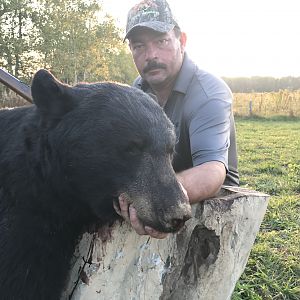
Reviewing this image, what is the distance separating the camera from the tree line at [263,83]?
4112 centimetres

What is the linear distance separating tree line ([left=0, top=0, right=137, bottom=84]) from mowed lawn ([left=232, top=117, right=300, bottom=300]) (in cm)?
1579

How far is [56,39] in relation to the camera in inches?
896

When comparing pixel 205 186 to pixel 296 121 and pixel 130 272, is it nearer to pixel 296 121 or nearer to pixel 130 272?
pixel 130 272

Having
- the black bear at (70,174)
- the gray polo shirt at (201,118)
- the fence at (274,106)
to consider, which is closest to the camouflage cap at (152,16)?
the gray polo shirt at (201,118)

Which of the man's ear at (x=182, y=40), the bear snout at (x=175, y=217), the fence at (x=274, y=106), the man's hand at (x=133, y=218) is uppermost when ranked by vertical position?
the man's ear at (x=182, y=40)

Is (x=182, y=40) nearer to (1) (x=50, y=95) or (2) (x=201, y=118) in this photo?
(2) (x=201, y=118)

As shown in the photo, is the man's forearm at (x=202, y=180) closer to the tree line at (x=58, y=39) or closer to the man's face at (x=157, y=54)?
the man's face at (x=157, y=54)

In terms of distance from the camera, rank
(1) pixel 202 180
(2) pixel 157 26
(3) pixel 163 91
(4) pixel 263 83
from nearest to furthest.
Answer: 1. (1) pixel 202 180
2. (2) pixel 157 26
3. (3) pixel 163 91
4. (4) pixel 263 83

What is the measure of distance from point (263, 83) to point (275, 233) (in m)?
39.8

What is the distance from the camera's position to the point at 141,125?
1.69 m

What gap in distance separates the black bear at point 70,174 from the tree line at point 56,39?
20.1 meters

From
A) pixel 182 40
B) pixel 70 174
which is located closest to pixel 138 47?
pixel 182 40

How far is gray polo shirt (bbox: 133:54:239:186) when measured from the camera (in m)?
2.38

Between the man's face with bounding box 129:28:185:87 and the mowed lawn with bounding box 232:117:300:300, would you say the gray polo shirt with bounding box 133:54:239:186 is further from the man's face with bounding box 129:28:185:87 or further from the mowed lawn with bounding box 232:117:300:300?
the mowed lawn with bounding box 232:117:300:300
